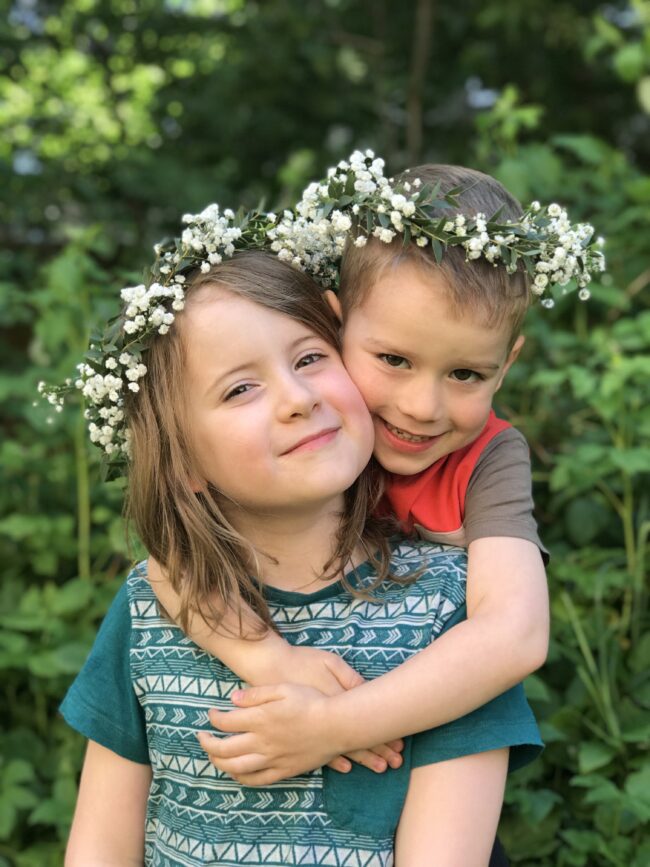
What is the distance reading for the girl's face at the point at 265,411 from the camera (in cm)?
160

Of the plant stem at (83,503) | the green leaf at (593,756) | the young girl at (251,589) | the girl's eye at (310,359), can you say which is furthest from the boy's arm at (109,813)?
the plant stem at (83,503)

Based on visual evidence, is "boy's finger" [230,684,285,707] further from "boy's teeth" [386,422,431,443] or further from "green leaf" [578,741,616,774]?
"green leaf" [578,741,616,774]

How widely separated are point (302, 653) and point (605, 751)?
1195 millimetres

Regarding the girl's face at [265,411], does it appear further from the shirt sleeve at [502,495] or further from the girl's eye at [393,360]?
the shirt sleeve at [502,495]

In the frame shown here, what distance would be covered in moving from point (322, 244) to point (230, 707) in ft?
2.77

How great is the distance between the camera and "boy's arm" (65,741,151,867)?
5.82ft

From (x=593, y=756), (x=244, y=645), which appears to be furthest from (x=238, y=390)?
(x=593, y=756)

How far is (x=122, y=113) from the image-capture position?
6.51 meters

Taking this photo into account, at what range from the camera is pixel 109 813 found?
1791mm

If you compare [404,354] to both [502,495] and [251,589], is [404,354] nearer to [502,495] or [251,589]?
[502,495]

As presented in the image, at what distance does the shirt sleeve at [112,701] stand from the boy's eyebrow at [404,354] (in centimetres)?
64

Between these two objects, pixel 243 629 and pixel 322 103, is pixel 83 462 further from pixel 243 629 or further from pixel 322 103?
pixel 322 103

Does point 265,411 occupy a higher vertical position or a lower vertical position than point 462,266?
lower

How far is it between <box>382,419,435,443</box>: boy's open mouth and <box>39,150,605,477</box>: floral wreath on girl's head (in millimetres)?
319
